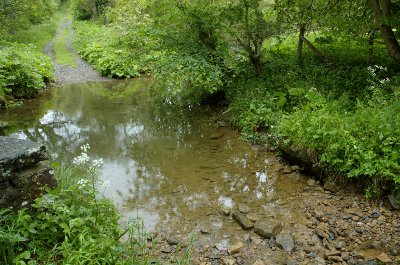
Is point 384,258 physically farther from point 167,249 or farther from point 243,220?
point 167,249

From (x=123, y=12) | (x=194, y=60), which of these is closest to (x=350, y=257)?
(x=194, y=60)

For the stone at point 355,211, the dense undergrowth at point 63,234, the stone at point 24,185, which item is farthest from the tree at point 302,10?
the stone at point 24,185

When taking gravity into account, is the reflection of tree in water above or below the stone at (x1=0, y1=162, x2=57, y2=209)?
below

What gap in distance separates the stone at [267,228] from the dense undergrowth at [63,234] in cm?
129

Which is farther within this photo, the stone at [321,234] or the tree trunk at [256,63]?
the tree trunk at [256,63]

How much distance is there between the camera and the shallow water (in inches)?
215

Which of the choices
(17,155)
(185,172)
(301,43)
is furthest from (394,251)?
(301,43)

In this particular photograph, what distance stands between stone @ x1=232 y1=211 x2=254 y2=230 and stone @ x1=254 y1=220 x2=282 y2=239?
0.11m

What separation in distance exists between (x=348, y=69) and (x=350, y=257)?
22.4 ft

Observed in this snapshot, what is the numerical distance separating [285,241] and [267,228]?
327 mm

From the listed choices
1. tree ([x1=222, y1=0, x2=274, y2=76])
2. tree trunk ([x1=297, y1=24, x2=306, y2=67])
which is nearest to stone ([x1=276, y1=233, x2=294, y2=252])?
tree ([x1=222, y1=0, x2=274, y2=76])

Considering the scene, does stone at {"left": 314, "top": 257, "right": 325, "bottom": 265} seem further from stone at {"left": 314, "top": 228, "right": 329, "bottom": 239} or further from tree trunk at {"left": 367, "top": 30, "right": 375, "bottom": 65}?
tree trunk at {"left": 367, "top": 30, "right": 375, "bottom": 65}

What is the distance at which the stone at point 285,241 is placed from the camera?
14.5 feet

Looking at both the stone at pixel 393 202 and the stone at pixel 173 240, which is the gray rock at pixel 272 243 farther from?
the stone at pixel 393 202
